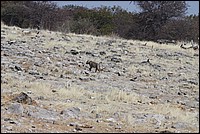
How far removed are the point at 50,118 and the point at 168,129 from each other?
6.28 ft

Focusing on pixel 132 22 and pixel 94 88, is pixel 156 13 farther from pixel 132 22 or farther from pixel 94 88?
pixel 94 88

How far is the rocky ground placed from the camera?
870cm

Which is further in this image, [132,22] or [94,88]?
[132,22]

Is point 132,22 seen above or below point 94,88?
above

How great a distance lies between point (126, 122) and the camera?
29.2ft

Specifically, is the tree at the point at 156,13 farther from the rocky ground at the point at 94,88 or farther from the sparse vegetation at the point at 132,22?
the rocky ground at the point at 94,88

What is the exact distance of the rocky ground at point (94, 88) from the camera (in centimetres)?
870

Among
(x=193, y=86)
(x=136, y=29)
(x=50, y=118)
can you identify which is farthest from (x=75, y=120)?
(x=136, y=29)

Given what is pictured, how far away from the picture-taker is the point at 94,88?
488 inches

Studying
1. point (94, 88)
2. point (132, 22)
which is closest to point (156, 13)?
point (132, 22)

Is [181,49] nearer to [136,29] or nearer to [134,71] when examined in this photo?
[134,71]

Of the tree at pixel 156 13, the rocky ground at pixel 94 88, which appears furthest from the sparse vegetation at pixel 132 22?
the rocky ground at pixel 94 88

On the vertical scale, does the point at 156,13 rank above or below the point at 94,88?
above

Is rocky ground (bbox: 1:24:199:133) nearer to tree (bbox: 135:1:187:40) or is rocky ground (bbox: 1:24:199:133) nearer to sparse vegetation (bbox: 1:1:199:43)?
sparse vegetation (bbox: 1:1:199:43)
